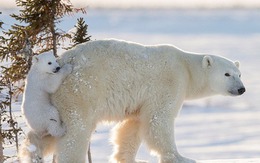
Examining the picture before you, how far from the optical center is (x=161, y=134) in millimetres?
8078

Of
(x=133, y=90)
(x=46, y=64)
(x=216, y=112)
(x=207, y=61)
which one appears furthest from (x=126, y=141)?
(x=216, y=112)

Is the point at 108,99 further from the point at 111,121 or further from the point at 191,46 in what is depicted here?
the point at 191,46

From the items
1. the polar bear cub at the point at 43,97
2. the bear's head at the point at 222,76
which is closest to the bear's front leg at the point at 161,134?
the bear's head at the point at 222,76

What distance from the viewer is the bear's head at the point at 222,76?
28.4ft

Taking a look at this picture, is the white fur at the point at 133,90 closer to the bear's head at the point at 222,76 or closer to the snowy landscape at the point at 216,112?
the bear's head at the point at 222,76

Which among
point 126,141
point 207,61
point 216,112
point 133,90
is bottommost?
point 216,112

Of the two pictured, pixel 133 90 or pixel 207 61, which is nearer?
pixel 133 90

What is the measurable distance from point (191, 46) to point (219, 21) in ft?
106

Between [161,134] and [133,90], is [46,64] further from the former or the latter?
[161,134]

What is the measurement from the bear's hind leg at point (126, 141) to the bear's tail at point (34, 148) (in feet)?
4.32

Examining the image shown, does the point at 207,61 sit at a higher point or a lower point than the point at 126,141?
higher

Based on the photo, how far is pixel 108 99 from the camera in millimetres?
7820

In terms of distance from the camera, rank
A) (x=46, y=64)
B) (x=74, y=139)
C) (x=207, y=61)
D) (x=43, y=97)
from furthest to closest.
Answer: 1. (x=207, y=61)
2. (x=74, y=139)
3. (x=43, y=97)
4. (x=46, y=64)

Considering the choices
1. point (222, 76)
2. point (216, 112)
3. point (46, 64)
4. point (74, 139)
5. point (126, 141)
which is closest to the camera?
point (46, 64)
